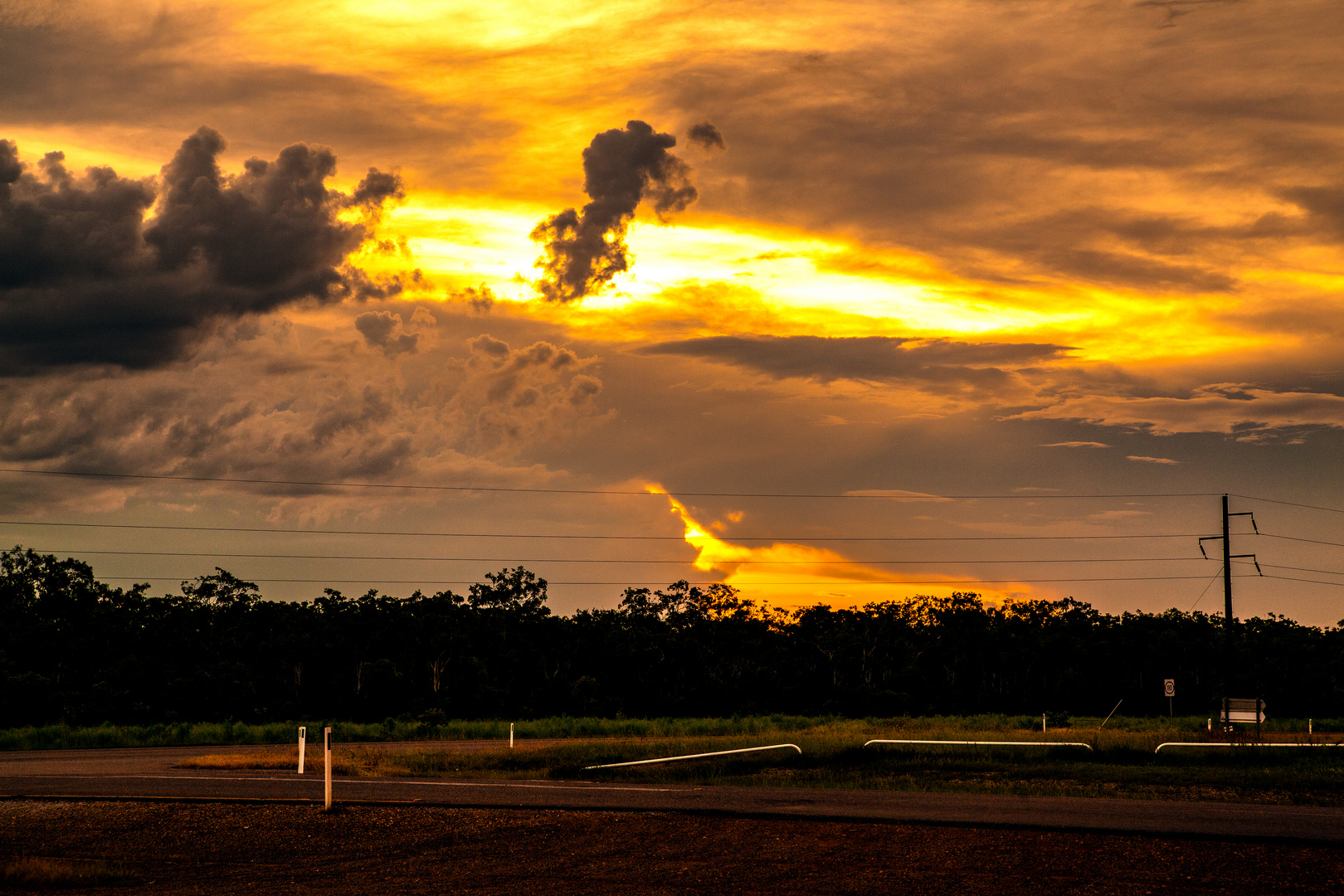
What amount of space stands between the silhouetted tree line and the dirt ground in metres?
54.4

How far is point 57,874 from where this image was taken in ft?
50.4

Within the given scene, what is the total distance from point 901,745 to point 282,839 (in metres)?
22.4

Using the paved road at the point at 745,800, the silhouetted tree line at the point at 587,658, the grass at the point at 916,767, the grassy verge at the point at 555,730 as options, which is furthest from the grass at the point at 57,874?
the silhouetted tree line at the point at 587,658

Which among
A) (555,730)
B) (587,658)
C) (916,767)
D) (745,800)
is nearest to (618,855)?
(745,800)

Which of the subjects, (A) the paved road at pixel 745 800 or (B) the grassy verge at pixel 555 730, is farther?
(B) the grassy verge at pixel 555 730

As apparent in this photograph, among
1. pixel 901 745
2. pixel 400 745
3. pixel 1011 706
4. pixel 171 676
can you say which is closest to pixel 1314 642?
pixel 1011 706

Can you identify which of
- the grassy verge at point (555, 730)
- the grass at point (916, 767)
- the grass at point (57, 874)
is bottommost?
the grassy verge at point (555, 730)

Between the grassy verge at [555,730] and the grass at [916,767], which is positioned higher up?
the grass at [916,767]

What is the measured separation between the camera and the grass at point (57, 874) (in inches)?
593

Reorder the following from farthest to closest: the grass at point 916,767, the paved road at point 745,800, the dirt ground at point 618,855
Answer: the grass at point 916,767 → the paved road at point 745,800 → the dirt ground at point 618,855

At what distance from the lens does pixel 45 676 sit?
6894cm

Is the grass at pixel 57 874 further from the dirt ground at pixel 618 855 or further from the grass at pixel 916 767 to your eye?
the grass at pixel 916 767

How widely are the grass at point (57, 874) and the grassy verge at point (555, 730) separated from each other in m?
30.2

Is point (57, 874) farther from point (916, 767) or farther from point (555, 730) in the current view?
point (555, 730)
